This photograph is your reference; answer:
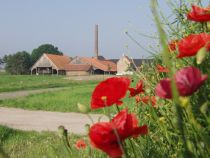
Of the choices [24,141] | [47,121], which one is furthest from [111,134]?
[47,121]

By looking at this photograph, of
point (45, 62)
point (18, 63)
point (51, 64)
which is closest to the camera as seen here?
point (51, 64)

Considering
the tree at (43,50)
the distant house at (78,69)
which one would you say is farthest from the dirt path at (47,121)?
the tree at (43,50)

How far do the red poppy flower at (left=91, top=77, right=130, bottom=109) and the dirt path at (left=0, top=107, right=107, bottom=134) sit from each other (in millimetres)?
6867

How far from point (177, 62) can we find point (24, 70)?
77.4m

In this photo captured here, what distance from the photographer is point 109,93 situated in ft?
3.97

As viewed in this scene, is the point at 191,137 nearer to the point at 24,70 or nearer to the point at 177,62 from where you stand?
the point at 177,62

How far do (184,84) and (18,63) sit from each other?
3051 inches

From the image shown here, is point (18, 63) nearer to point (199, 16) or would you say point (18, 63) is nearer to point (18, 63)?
point (18, 63)

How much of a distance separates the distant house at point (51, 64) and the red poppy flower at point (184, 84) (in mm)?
70223

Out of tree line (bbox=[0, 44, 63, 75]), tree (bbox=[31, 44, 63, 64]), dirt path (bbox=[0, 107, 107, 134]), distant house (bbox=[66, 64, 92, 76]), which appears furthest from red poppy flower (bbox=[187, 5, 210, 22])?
tree (bbox=[31, 44, 63, 64])

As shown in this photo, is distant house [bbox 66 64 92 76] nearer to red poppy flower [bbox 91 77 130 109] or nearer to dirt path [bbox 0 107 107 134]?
dirt path [bbox 0 107 107 134]

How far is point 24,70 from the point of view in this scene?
256 feet

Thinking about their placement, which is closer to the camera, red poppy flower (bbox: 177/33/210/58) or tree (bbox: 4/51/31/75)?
red poppy flower (bbox: 177/33/210/58)

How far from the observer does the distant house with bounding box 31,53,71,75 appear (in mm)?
71188
